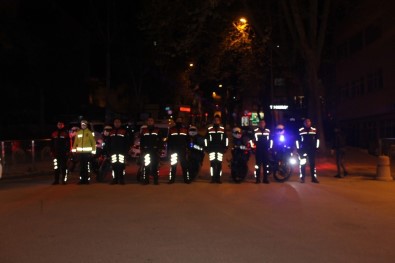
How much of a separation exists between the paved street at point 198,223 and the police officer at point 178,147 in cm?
58

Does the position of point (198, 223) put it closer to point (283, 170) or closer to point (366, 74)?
point (283, 170)

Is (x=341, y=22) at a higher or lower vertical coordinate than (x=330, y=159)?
higher

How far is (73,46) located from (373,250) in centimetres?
3460

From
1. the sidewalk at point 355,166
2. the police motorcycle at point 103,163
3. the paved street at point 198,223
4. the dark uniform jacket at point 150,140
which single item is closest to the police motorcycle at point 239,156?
the paved street at point 198,223

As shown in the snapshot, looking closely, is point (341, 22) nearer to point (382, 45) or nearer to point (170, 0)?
point (382, 45)

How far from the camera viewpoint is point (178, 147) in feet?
51.2

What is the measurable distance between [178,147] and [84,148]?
274 cm

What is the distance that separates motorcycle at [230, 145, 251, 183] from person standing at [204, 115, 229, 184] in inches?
15.0

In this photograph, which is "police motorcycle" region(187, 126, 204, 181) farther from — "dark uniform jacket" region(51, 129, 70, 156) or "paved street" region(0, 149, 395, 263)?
"dark uniform jacket" region(51, 129, 70, 156)

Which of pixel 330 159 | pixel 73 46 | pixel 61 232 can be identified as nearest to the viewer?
pixel 61 232

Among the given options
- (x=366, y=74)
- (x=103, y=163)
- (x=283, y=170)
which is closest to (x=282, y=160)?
(x=283, y=170)

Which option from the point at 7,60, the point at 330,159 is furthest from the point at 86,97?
the point at 330,159

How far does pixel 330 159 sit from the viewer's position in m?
26.0

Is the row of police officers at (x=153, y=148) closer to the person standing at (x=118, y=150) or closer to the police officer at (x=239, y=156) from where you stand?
the person standing at (x=118, y=150)
